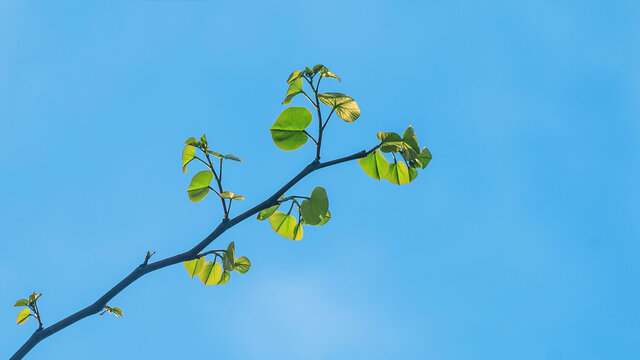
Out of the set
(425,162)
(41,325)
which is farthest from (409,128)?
(41,325)

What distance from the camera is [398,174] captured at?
1.53 metres

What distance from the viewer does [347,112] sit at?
146cm

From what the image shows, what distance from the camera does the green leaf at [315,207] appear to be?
4.45ft

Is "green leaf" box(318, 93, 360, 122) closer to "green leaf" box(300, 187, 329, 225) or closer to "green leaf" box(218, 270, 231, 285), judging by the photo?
"green leaf" box(300, 187, 329, 225)

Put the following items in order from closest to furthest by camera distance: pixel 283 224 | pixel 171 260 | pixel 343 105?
pixel 171 260
pixel 343 105
pixel 283 224

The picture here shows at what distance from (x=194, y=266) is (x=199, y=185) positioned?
1.02 feet

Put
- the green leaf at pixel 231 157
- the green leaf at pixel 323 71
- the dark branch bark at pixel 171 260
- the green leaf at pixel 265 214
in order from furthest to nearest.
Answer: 1. the green leaf at pixel 265 214
2. the green leaf at pixel 323 71
3. the green leaf at pixel 231 157
4. the dark branch bark at pixel 171 260

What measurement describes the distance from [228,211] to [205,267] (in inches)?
14.9

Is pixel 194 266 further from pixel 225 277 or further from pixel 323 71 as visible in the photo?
pixel 323 71

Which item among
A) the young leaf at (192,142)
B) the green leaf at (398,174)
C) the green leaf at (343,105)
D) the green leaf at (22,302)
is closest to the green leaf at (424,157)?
the green leaf at (398,174)

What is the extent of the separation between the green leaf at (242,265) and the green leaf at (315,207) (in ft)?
1.11

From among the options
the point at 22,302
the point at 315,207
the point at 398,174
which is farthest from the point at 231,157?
the point at 22,302

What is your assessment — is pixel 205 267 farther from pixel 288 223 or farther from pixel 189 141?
pixel 189 141

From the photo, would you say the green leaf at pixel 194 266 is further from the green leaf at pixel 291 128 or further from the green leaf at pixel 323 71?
the green leaf at pixel 323 71
